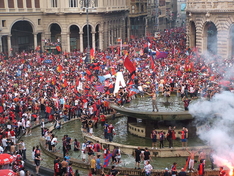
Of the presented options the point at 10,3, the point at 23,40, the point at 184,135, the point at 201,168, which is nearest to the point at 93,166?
the point at 201,168

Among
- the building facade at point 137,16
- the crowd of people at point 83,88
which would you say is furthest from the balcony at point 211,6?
the building facade at point 137,16

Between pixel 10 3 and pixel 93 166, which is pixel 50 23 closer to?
pixel 10 3

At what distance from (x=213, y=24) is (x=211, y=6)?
11.7ft

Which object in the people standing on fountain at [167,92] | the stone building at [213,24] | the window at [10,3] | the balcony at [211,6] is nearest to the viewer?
the people standing on fountain at [167,92]

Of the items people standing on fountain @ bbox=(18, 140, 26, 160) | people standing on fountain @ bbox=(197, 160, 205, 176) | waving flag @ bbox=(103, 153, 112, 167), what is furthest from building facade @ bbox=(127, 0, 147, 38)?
people standing on fountain @ bbox=(197, 160, 205, 176)

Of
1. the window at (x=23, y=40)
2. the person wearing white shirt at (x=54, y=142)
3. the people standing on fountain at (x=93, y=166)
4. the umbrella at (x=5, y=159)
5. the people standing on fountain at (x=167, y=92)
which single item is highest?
the window at (x=23, y=40)

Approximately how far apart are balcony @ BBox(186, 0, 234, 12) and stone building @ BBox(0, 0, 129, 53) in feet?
52.5

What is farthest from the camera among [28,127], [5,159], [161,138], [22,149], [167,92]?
[167,92]

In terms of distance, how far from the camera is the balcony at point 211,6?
47.6 metres

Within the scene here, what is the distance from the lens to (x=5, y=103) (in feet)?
103

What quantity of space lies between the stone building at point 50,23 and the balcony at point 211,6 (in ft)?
52.5

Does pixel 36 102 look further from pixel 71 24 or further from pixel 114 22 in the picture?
pixel 114 22

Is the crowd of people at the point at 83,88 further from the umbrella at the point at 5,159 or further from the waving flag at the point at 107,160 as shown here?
the umbrella at the point at 5,159

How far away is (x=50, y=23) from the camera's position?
219 feet
